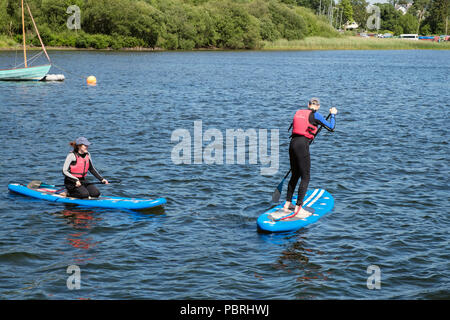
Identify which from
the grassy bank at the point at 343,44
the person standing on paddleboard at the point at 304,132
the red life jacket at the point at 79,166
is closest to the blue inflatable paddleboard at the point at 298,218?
the person standing on paddleboard at the point at 304,132

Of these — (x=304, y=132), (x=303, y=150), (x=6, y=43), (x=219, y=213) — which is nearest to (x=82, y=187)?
(x=219, y=213)

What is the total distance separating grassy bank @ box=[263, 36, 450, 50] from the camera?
116750 millimetres

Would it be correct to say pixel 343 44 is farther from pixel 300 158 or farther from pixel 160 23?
pixel 300 158

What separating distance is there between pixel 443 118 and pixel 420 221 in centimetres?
1795

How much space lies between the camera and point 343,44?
12362 centimetres

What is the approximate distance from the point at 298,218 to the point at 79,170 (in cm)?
569

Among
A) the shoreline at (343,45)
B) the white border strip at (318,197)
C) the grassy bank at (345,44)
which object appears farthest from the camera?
the grassy bank at (345,44)

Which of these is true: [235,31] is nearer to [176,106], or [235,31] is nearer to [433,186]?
[176,106]

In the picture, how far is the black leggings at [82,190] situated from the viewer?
14.1 metres

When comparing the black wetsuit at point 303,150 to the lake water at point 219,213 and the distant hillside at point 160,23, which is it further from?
the distant hillside at point 160,23

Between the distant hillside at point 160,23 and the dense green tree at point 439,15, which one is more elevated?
the dense green tree at point 439,15

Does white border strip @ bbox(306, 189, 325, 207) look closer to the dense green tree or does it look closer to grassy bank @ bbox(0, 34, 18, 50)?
grassy bank @ bbox(0, 34, 18, 50)

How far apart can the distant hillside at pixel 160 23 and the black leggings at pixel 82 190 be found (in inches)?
3106

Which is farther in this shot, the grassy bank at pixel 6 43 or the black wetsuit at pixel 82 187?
the grassy bank at pixel 6 43
